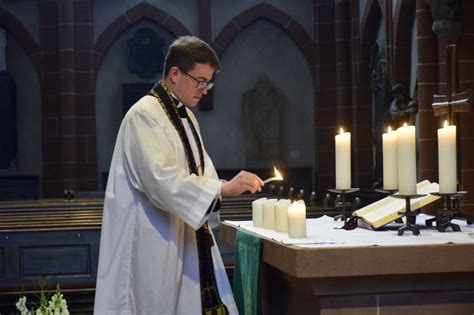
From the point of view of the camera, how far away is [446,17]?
9.13 metres

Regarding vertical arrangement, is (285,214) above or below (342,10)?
below

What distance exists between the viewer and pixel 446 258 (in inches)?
120

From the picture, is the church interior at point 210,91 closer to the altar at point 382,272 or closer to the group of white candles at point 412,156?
the group of white candles at point 412,156

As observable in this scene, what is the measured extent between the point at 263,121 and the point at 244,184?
1319cm

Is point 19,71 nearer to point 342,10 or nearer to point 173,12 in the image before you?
point 173,12

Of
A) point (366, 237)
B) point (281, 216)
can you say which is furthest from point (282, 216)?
point (366, 237)

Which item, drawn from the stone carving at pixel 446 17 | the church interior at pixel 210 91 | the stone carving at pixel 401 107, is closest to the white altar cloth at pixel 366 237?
the stone carving at pixel 446 17

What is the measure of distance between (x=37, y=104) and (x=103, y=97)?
44.5 inches

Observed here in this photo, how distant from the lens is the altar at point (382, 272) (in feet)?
→ 9.94

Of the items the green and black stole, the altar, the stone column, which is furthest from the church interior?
the altar

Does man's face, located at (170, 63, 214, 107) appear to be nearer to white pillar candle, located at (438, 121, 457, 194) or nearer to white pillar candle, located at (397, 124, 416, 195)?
white pillar candle, located at (397, 124, 416, 195)

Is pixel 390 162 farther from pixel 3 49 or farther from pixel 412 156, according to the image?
pixel 3 49

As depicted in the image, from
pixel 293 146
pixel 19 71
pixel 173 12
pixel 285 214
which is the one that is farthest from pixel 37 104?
pixel 285 214

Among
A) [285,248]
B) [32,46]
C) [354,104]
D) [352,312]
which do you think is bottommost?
[352,312]
